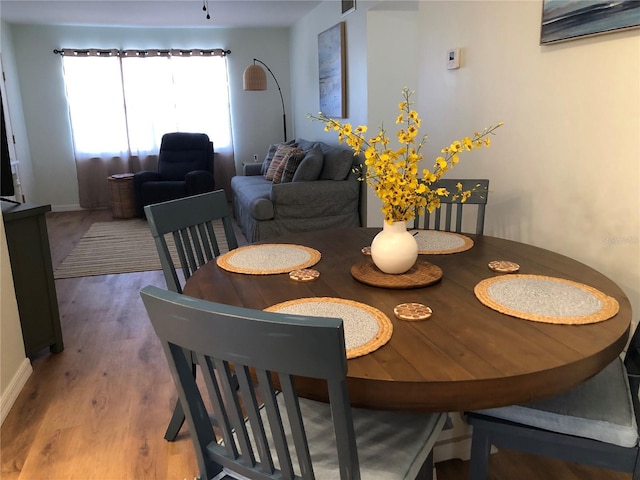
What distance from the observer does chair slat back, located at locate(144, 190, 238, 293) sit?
5.79 feet

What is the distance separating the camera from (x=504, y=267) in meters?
1.60

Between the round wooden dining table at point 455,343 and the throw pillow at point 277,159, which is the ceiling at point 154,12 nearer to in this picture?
the throw pillow at point 277,159

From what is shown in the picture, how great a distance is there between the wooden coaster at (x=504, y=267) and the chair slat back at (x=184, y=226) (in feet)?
3.39

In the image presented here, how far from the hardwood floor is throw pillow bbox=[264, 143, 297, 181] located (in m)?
2.70

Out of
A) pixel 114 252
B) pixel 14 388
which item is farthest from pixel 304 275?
pixel 114 252

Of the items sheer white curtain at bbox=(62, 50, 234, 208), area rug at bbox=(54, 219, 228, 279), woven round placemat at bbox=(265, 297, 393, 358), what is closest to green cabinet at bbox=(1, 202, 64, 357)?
area rug at bbox=(54, 219, 228, 279)

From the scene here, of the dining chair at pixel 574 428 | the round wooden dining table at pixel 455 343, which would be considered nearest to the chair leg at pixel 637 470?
the dining chair at pixel 574 428

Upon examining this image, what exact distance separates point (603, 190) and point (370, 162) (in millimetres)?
1067

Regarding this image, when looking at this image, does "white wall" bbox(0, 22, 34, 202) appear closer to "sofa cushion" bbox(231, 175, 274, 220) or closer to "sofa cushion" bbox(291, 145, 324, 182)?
"sofa cushion" bbox(231, 175, 274, 220)

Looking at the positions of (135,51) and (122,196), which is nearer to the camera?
(122,196)

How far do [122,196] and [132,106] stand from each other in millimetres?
1320

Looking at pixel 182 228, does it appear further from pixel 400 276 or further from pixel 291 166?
pixel 291 166

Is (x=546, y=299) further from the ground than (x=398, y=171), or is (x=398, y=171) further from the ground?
(x=398, y=171)

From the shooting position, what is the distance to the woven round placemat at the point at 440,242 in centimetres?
181
